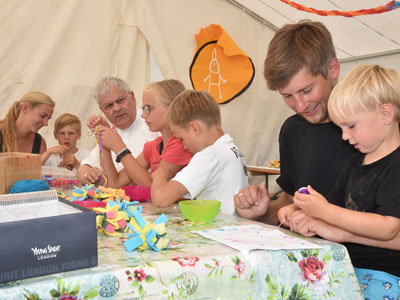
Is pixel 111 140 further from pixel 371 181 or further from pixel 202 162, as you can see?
pixel 371 181

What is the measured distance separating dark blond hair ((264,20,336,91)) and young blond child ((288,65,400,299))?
0.17 meters

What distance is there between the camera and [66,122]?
3125 millimetres

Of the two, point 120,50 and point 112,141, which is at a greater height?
point 120,50

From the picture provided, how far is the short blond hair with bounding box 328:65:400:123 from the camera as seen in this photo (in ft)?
3.31

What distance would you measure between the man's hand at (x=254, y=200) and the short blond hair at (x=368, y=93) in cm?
33

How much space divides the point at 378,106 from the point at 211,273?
616 millimetres

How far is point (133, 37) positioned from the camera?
359 cm

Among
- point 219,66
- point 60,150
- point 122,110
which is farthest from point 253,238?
point 219,66

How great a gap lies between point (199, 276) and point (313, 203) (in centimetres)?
35

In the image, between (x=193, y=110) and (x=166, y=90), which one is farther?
(x=166, y=90)

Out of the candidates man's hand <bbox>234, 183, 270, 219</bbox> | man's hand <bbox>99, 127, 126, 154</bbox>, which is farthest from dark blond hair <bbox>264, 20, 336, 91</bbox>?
man's hand <bbox>99, 127, 126, 154</bbox>

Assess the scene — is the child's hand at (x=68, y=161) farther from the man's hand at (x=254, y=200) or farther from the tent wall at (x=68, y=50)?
the man's hand at (x=254, y=200)

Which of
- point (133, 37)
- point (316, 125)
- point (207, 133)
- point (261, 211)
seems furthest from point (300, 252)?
point (133, 37)

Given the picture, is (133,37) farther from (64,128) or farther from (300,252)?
(300,252)
